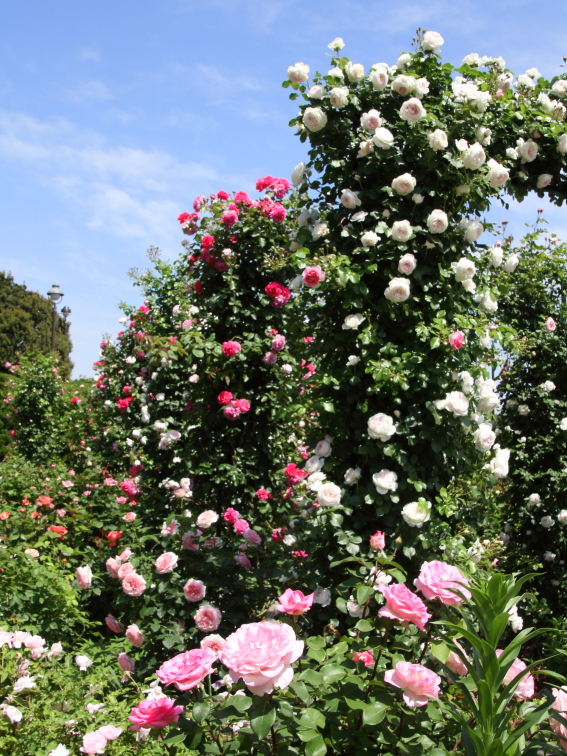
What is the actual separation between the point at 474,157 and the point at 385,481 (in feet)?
4.89

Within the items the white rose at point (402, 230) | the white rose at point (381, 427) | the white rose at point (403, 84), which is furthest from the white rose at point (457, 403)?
the white rose at point (403, 84)

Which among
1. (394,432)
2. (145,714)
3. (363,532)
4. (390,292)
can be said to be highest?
(390,292)

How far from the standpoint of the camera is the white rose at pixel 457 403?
2561mm

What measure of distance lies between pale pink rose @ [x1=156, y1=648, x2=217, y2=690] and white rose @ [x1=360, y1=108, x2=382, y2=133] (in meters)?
2.28

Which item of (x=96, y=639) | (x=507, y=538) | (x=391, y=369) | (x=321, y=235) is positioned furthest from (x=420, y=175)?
(x=96, y=639)

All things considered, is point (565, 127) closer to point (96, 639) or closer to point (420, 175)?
point (420, 175)

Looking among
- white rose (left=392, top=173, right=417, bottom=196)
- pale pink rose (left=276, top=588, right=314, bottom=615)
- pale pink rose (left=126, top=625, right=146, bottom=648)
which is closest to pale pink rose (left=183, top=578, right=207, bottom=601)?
pale pink rose (left=126, top=625, right=146, bottom=648)

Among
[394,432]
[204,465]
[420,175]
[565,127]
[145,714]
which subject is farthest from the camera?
[204,465]

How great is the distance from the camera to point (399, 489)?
260 cm

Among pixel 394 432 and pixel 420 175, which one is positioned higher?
pixel 420 175

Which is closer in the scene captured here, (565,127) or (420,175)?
(420,175)

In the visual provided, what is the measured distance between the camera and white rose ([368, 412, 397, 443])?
250 centimetres

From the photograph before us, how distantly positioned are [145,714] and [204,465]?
249cm

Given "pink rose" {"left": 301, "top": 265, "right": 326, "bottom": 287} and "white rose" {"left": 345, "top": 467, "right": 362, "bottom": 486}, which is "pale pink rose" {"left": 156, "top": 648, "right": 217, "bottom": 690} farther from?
"pink rose" {"left": 301, "top": 265, "right": 326, "bottom": 287}
